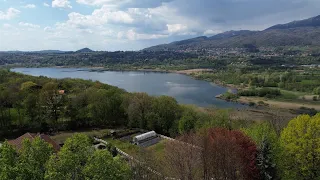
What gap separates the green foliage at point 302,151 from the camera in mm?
14750

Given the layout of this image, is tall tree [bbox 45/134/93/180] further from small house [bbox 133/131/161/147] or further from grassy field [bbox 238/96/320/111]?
grassy field [bbox 238/96/320/111]

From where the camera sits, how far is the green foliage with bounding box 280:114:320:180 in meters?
14.8

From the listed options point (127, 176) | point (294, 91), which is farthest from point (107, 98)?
point (294, 91)

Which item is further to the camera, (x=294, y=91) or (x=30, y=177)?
(x=294, y=91)

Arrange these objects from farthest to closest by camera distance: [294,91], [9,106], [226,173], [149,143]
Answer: [294,91]
[9,106]
[149,143]
[226,173]

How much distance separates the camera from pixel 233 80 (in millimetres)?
85125

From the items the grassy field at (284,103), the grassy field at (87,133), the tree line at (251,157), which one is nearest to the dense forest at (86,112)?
the grassy field at (87,133)

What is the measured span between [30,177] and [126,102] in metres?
21.0

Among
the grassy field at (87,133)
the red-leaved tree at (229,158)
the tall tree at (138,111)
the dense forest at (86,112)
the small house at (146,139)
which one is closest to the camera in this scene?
the red-leaved tree at (229,158)

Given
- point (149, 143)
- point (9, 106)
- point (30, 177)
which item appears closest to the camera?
point (30, 177)

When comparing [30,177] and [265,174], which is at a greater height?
[30,177]

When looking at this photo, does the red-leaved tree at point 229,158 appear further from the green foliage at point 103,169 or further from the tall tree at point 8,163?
the tall tree at point 8,163

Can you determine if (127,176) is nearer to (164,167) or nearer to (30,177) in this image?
(30,177)

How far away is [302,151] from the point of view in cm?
1484
